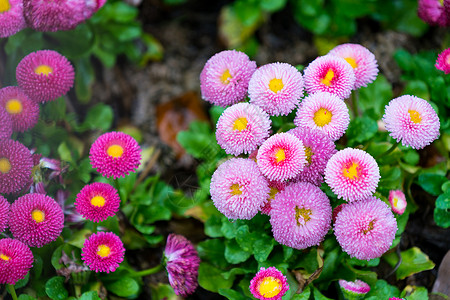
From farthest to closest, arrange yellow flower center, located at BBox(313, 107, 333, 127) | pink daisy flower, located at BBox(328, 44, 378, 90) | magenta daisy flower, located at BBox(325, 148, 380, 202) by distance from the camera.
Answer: pink daisy flower, located at BBox(328, 44, 378, 90), yellow flower center, located at BBox(313, 107, 333, 127), magenta daisy flower, located at BBox(325, 148, 380, 202)

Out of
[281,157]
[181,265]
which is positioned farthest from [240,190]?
[181,265]

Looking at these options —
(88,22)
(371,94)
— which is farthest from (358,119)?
(88,22)

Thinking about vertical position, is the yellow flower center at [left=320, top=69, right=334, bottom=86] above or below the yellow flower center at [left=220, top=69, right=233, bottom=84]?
above

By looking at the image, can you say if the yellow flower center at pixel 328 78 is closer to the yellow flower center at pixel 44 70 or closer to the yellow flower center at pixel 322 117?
the yellow flower center at pixel 322 117

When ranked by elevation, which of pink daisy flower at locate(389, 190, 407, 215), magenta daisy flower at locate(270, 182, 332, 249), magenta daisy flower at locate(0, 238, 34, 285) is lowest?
magenta daisy flower at locate(0, 238, 34, 285)

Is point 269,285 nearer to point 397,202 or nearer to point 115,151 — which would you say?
point 397,202

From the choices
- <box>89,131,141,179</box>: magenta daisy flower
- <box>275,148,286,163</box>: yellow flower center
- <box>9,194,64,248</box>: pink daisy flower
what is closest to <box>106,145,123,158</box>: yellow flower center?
<box>89,131,141,179</box>: magenta daisy flower

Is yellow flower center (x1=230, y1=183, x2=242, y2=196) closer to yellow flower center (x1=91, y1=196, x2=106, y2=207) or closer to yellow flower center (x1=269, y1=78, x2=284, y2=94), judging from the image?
yellow flower center (x1=269, y1=78, x2=284, y2=94)
